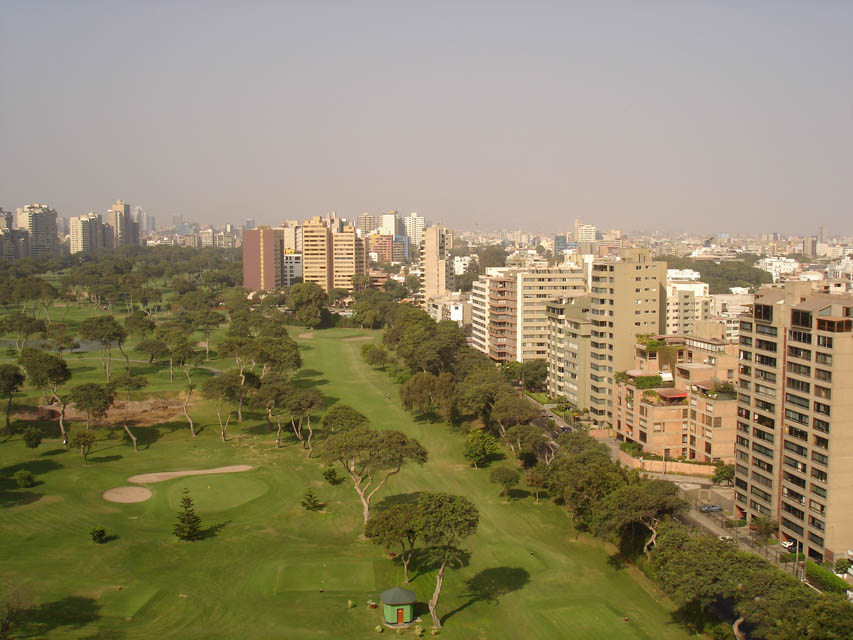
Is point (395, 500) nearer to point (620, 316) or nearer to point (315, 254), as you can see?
point (620, 316)

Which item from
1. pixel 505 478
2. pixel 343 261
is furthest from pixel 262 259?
pixel 505 478

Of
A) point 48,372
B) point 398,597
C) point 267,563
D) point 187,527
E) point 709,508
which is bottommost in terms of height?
point 267,563

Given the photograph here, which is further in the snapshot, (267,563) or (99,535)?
(99,535)

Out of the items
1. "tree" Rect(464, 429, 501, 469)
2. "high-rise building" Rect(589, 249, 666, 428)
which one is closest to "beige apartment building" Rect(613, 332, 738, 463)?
"high-rise building" Rect(589, 249, 666, 428)

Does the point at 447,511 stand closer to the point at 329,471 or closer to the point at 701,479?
the point at 329,471

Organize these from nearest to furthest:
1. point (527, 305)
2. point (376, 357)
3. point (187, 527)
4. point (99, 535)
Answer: point (99, 535), point (187, 527), point (527, 305), point (376, 357)

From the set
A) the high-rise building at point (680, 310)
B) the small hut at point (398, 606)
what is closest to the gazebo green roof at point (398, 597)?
the small hut at point (398, 606)

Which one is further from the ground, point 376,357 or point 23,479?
point 376,357

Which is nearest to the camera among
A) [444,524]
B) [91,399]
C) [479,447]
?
[444,524]
